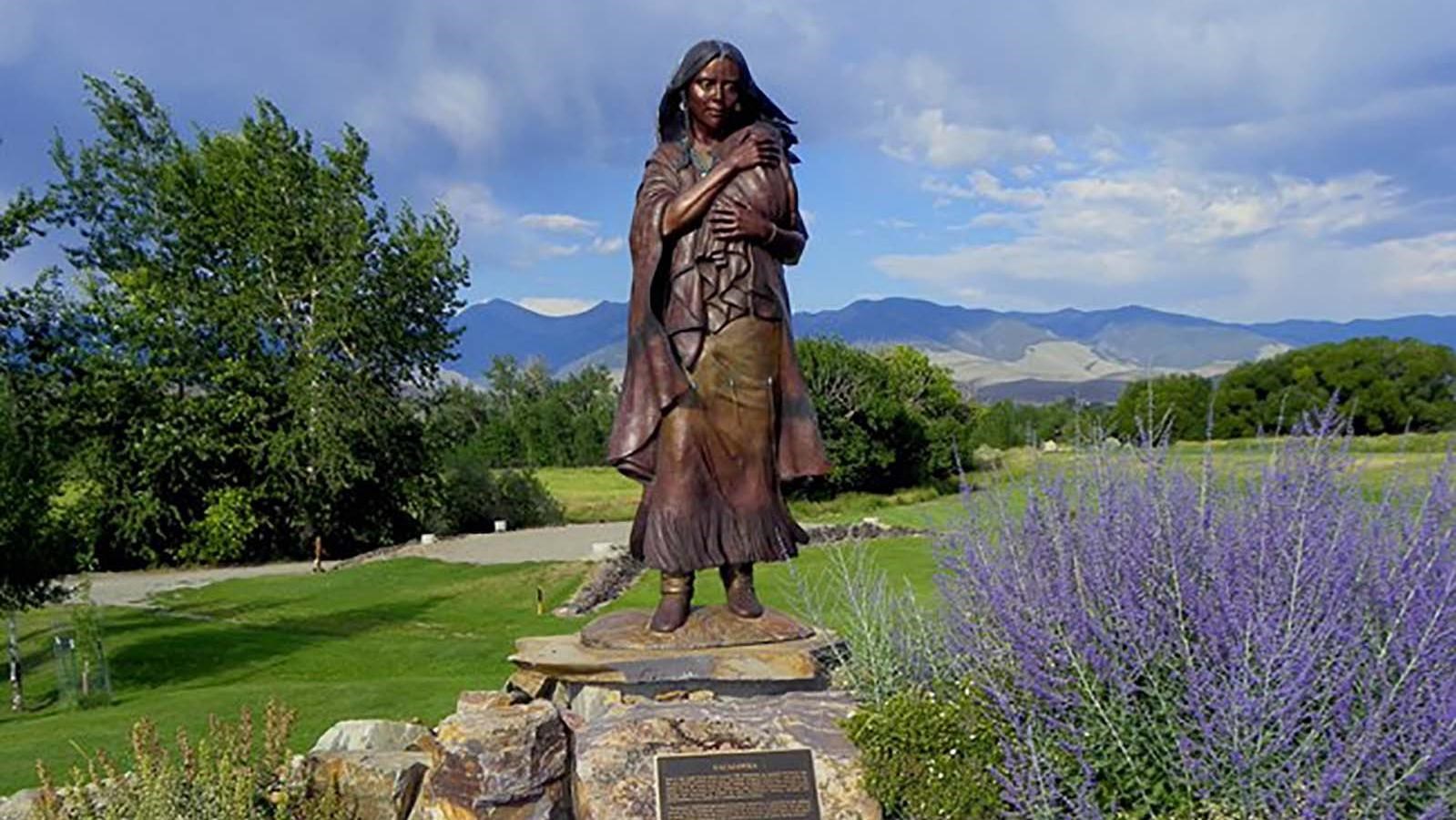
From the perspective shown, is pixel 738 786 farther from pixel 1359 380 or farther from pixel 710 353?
pixel 1359 380

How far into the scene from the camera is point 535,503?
36750mm

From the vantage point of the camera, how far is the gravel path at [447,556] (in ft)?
81.2

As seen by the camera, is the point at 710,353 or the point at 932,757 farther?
the point at 710,353

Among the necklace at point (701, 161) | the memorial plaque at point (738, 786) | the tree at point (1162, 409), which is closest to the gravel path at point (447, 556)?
the tree at point (1162, 409)

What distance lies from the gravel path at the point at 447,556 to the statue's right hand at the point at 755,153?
59.5 feet

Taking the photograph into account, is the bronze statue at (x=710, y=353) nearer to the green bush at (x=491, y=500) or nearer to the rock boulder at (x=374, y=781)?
the rock boulder at (x=374, y=781)

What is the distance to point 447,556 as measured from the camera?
88.2 ft

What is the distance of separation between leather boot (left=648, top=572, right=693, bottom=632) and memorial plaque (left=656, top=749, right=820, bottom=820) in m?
1.11

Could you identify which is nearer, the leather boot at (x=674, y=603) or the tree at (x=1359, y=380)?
the leather boot at (x=674, y=603)

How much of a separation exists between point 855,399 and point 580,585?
2203 cm

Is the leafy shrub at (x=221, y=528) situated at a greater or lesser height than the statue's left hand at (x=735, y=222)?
lesser

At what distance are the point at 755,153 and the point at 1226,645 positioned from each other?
10.5ft

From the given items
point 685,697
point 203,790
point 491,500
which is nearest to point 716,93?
point 685,697

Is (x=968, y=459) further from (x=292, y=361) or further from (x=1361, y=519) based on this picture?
(x=1361, y=519)
